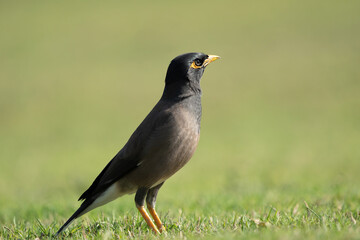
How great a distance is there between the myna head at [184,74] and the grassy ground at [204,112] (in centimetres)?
142

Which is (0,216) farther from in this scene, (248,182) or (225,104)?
(225,104)

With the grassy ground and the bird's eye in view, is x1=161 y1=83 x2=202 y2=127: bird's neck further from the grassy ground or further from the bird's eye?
the grassy ground

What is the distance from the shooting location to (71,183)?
11.4 m

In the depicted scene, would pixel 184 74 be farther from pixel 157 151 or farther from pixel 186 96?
pixel 157 151

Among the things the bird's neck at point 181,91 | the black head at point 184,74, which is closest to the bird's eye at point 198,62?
the black head at point 184,74

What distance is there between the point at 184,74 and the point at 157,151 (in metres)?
1.00

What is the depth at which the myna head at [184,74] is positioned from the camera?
553cm

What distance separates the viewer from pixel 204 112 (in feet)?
68.1

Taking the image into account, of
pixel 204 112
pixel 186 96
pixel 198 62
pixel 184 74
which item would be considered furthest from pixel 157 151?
pixel 204 112

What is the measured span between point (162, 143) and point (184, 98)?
0.65m

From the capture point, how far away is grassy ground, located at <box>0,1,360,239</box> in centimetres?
564

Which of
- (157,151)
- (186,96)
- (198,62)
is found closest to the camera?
(157,151)

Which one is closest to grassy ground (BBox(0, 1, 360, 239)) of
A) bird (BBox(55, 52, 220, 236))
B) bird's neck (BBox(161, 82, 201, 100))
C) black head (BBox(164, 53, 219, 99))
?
bird (BBox(55, 52, 220, 236))

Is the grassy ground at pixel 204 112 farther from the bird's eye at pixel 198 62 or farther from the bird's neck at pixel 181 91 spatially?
the bird's eye at pixel 198 62
